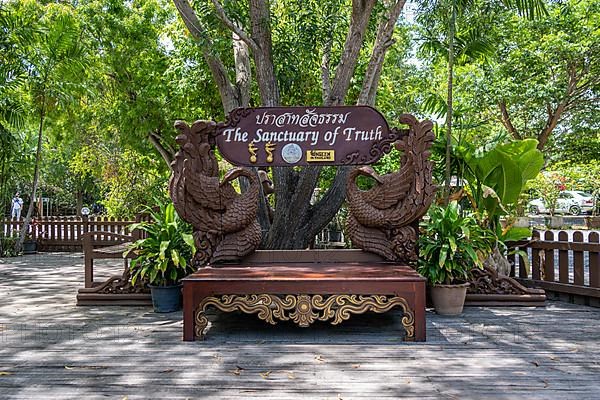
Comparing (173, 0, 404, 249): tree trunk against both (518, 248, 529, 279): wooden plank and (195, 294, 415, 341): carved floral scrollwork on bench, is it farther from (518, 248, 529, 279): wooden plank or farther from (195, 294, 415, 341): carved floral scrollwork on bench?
(195, 294, 415, 341): carved floral scrollwork on bench

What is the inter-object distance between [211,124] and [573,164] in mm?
15241

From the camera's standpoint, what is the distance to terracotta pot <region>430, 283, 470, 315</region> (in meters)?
5.62

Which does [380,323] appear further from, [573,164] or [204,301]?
[573,164]

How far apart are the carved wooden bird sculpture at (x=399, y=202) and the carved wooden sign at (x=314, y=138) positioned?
234 mm

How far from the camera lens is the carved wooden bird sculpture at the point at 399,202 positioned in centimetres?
547

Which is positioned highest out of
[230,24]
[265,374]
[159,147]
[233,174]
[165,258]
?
[230,24]

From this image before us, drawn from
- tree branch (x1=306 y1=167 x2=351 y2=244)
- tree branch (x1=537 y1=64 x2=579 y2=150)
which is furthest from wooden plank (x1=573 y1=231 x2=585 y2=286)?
tree branch (x1=537 y1=64 x2=579 y2=150)

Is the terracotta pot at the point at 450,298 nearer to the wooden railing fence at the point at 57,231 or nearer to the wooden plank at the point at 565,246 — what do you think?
the wooden plank at the point at 565,246

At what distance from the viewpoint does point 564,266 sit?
20.8 feet

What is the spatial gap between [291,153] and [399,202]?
4.37 ft

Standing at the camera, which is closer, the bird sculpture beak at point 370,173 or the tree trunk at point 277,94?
the bird sculpture beak at point 370,173

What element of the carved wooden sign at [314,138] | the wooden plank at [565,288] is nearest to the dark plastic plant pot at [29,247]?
the carved wooden sign at [314,138]

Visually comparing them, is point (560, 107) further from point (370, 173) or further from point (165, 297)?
point (165, 297)

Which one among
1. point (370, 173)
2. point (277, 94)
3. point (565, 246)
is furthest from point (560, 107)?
point (370, 173)
